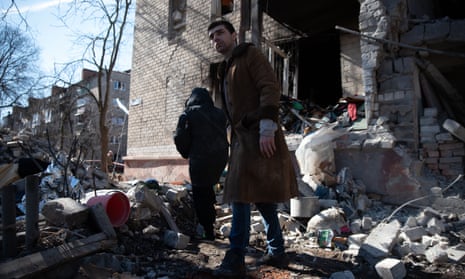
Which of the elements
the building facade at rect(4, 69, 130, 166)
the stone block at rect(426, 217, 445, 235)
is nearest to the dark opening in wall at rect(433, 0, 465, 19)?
the stone block at rect(426, 217, 445, 235)

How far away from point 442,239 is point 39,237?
3.62 metres

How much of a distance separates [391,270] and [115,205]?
258 cm

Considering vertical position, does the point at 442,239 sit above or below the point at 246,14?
below

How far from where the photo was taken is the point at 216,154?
134 inches

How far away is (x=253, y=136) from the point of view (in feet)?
7.30

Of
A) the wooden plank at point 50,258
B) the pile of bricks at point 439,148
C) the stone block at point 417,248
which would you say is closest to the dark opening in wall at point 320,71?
the pile of bricks at point 439,148

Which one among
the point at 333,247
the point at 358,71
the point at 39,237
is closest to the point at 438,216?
the point at 333,247

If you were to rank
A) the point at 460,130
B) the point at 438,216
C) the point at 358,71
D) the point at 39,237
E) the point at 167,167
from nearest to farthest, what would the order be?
the point at 39,237 → the point at 438,216 → the point at 460,130 → the point at 358,71 → the point at 167,167

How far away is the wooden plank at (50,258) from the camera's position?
170 cm

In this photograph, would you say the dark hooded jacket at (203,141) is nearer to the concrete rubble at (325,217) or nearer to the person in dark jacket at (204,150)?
Answer: the person in dark jacket at (204,150)

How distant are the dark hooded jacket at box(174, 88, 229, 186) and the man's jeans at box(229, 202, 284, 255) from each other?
A: 116cm

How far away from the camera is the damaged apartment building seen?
4383mm

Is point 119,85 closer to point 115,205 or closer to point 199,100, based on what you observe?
point 199,100

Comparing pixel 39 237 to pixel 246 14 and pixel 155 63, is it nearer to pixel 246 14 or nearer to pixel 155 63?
pixel 246 14
